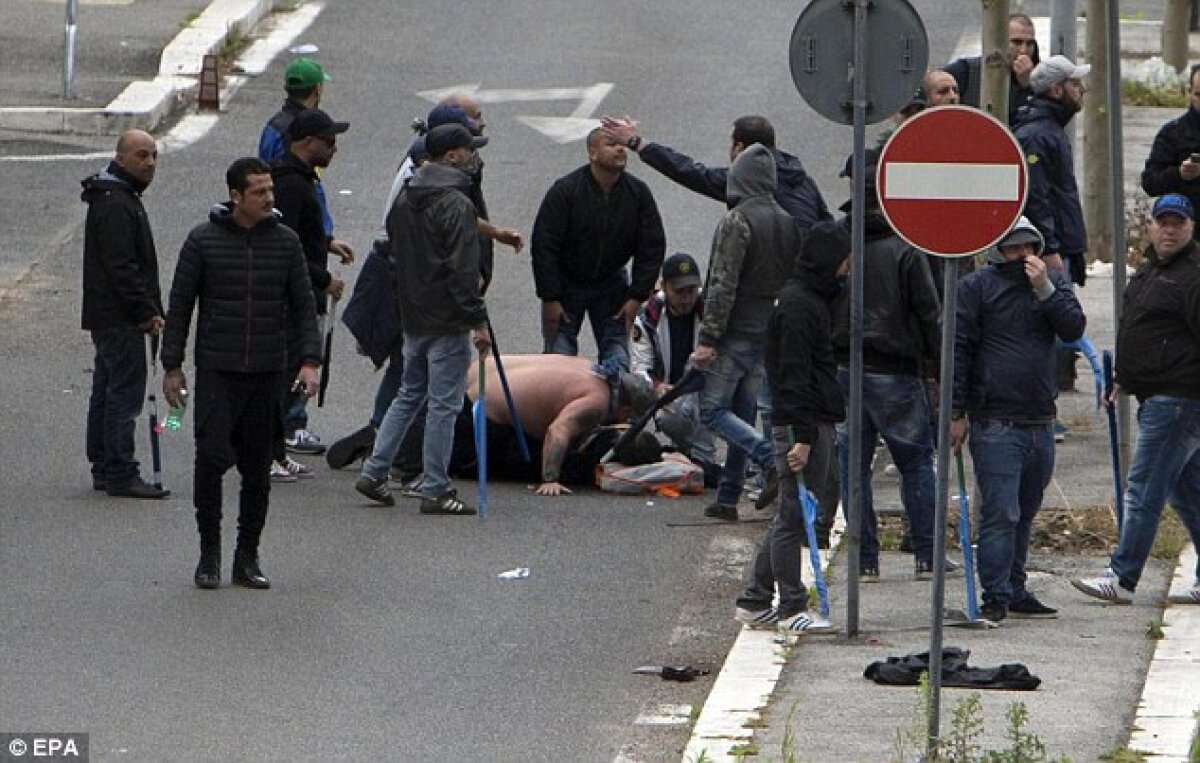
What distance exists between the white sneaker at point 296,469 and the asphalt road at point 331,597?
11cm

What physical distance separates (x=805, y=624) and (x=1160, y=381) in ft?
6.41

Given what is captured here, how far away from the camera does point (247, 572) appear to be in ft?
38.1

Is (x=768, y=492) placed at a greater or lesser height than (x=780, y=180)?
lesser

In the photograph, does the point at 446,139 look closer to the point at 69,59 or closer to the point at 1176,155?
the point at 1176,155

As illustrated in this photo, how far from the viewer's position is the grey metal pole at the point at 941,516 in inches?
360

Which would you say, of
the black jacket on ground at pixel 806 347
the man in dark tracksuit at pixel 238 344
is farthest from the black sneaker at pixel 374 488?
the black jacket on ground at pixel 806 347

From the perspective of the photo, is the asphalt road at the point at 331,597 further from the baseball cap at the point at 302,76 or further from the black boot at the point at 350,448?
the baseball cap at the point at 302,76

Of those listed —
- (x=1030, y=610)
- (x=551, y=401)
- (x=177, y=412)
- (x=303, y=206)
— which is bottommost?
(x=1030, y=610)

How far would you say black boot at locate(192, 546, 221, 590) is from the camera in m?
11.5

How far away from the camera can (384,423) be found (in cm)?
1338

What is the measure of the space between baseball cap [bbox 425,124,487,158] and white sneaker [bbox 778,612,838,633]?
328cm

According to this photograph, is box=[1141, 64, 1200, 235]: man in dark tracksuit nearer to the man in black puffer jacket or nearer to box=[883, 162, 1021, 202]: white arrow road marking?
the man in black puffer jacket

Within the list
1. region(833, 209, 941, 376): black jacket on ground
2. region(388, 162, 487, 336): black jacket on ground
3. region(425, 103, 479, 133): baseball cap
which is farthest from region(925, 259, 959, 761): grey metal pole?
region(425, 103, 479, 133): baseball cap

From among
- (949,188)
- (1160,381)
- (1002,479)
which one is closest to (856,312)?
(1002,479)
